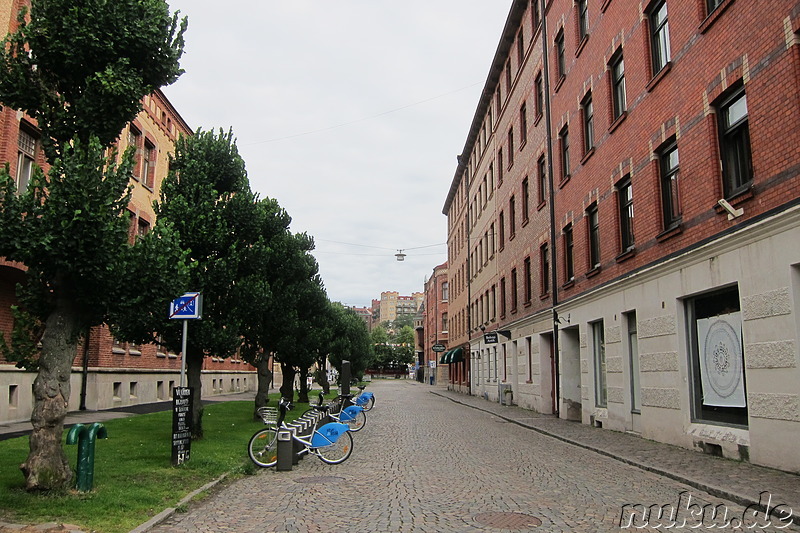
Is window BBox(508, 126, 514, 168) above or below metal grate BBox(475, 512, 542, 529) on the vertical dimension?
above

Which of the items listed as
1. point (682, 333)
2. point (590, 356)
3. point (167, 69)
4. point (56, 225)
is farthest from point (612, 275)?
point (56, 225)

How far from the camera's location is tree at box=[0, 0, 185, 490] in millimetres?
7641

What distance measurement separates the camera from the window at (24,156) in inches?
655

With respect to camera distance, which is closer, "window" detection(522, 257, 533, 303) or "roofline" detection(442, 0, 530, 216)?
"window" detection(522, 257, 533, 303)

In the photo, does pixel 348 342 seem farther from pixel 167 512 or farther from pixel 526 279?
pixel 167 512

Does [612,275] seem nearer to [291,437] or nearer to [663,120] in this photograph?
[663,120]

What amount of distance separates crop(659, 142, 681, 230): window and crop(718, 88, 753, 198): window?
1831 millimetres

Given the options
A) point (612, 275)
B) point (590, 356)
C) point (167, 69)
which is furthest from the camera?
point (590, 356)

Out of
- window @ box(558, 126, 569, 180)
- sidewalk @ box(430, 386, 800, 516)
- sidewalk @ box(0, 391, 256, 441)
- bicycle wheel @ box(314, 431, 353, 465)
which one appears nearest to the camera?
sidewalk @ box(430, 386, 800, 516)

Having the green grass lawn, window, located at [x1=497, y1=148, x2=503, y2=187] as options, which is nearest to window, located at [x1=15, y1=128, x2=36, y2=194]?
the green grass lawn

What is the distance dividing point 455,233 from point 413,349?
82.8m

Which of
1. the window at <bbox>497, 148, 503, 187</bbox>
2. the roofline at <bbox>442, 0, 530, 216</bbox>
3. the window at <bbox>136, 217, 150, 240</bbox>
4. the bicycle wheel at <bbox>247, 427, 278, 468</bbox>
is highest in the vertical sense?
the roofline at <bbox>442, 0, 530, 216</bbox>

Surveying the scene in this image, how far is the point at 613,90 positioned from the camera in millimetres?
17516

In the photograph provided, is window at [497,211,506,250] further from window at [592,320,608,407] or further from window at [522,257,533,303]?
window at [592,320,608,407]
